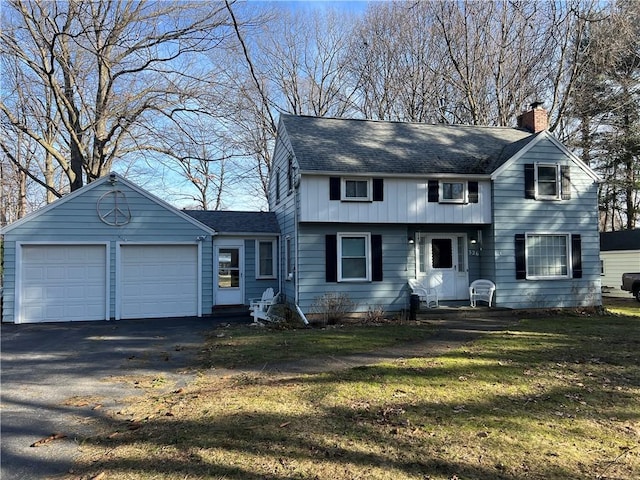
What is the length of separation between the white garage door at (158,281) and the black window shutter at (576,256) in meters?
12.5

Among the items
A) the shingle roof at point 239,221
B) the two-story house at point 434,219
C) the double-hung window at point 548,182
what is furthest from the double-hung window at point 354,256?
the double-hung window at point 548,182

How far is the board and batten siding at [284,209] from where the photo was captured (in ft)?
41.7

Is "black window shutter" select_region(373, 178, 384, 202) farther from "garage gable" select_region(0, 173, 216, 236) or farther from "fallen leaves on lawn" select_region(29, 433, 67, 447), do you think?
Answer: "fallen leaves on lawn" select_region(29, 433, 67, 447)

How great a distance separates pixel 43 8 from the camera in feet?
50.6

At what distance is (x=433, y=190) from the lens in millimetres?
12719

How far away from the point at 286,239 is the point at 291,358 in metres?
7.31

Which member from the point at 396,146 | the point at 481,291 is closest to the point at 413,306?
the point at 481,291

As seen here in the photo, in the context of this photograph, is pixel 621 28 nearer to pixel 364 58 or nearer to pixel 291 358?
pixel 364 58

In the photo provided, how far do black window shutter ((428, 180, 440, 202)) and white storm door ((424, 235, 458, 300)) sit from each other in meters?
1.34

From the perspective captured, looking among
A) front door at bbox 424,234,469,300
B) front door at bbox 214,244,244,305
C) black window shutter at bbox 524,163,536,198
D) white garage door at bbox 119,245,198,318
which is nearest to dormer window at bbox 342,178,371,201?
front door at bbox 424,234,469,300

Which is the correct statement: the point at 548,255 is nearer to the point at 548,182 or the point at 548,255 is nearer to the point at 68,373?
the point at 548,182

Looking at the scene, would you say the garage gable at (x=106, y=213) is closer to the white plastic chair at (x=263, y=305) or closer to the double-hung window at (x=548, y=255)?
the white plastic chair at (x=263, y=305)

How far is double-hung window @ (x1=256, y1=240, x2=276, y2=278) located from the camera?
50.2 feet

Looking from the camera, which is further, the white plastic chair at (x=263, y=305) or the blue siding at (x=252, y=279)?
the blue siding at (x=252, y=279)
